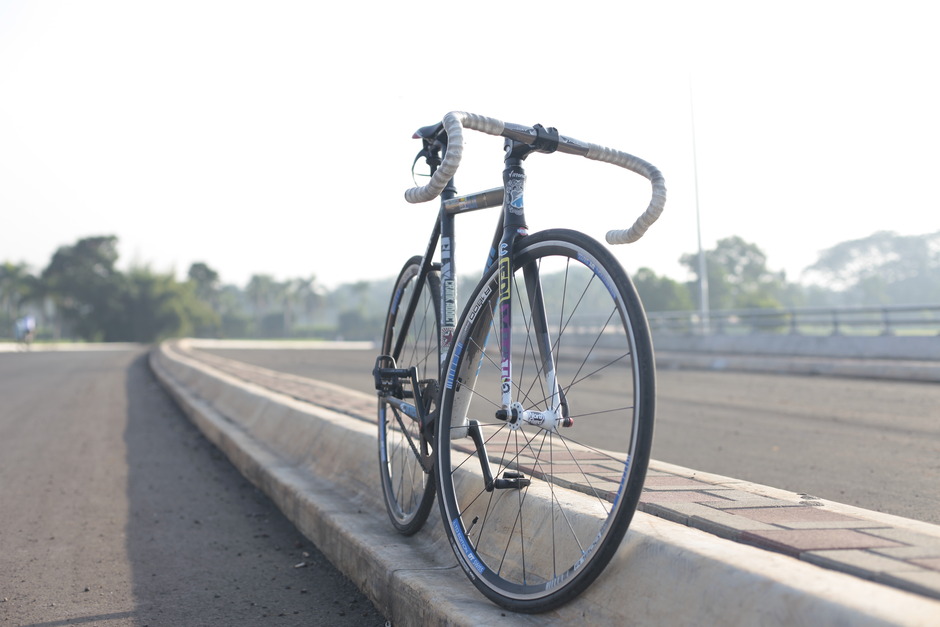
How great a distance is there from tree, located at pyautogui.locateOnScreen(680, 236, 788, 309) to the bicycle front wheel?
24.9 metres

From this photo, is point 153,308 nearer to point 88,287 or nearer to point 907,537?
point 88,287

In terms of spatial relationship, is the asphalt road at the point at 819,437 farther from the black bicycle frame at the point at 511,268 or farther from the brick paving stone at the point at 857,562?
the black bicycle frame at the point at 511,268

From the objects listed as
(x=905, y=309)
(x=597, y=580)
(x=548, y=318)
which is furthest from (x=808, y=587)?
(x=905, y=309)

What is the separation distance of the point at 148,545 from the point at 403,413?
1560mm

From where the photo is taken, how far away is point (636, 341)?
195 cm

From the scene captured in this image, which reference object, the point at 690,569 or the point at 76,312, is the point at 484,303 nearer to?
the point at 690,569

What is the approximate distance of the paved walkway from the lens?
1.70 metres

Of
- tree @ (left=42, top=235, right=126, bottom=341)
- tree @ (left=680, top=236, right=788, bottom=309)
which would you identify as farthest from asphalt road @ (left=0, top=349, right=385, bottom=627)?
tree @ (left=42, top=235, right=126, bottom=341)

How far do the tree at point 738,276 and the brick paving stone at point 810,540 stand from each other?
→ 25.2 metres

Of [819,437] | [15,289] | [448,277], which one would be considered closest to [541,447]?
[448,277]

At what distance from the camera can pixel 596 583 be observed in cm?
209

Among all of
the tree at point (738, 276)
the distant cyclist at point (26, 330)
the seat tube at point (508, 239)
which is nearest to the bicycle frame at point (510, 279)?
the seat tube at point (508, 239)

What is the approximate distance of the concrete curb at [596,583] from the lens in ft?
5.01

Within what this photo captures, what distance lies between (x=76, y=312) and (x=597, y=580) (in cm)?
9839
